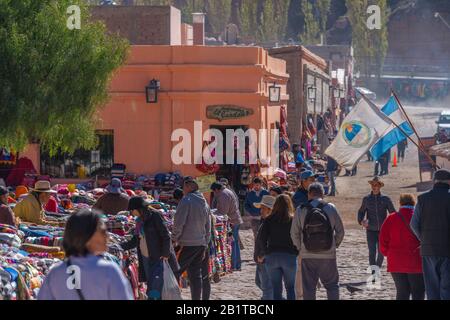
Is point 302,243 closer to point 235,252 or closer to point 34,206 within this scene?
point 34,206

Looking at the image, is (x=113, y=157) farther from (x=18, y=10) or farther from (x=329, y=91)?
(x=329, y=91)

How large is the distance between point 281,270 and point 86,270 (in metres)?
5.38

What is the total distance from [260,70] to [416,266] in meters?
14.0

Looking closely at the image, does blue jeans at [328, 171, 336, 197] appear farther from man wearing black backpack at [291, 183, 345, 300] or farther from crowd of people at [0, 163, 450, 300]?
man wearing black backpack at [291, 183, 345, 300]

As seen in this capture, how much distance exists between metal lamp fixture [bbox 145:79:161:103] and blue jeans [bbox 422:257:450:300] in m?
13.8

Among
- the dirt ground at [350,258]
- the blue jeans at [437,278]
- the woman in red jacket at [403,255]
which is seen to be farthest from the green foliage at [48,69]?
the blue jeans at [437,278]

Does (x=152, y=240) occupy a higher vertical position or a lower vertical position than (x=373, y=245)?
higher

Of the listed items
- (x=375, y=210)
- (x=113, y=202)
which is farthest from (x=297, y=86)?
(x=113, y=202)

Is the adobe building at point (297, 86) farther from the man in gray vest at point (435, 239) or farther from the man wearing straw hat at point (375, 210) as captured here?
the man in gray vest at point (435, 239)

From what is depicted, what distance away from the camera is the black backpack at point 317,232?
10.2 meters

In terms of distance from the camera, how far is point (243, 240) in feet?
63.4

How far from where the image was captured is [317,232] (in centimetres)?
1021

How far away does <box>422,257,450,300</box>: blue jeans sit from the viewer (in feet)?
33.0
